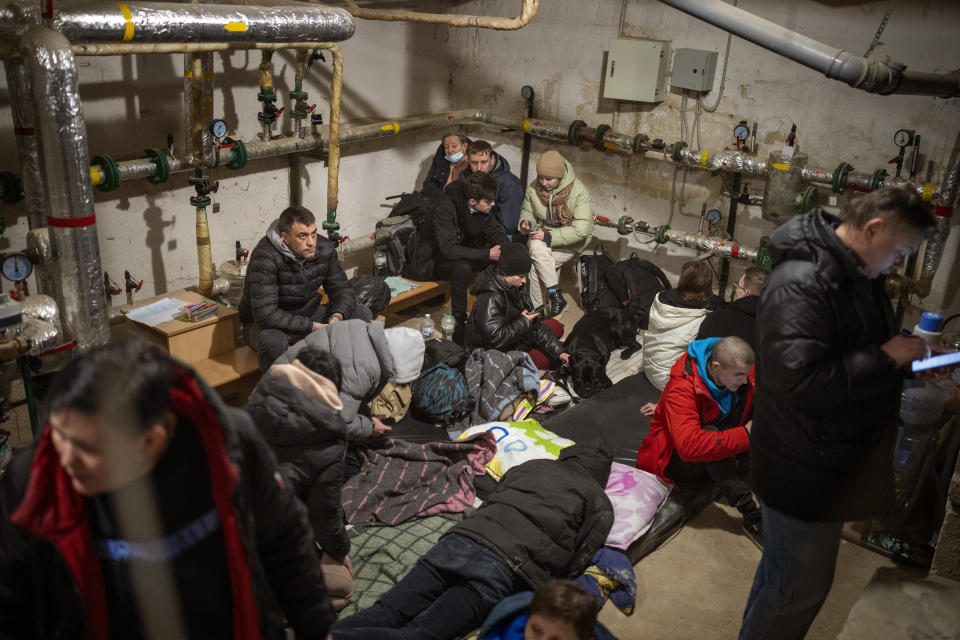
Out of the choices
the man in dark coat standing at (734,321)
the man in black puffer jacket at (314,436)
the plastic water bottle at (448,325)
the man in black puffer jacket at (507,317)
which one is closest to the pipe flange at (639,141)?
the man in black puffer jacket at (507,317)

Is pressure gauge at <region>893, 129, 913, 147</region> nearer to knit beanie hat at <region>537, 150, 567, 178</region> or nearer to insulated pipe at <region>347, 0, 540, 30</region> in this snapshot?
knit beanie hat at <region>537, 150, 567, 178</region>

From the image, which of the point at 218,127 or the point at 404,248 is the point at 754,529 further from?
the point at 218,127

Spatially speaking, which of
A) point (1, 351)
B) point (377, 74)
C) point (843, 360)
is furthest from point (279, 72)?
point (843, 360)

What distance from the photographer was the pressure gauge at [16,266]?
340 centimetres

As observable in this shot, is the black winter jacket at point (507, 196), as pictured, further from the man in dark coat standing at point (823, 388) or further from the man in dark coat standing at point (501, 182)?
the man in dark coat standing at point (823, 388)

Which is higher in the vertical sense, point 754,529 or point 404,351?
point 404,351

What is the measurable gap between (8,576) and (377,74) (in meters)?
5.57

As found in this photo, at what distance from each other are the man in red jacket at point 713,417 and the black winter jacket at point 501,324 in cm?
134

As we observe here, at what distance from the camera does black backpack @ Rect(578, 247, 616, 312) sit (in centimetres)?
603

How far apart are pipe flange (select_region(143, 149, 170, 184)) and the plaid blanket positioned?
195 cm

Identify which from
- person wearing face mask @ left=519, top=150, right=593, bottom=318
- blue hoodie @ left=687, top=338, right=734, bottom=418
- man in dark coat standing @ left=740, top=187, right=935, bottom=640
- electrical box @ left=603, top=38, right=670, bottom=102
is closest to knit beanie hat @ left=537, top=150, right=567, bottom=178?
person wearing face mask @ left=519, top=150, right=593, bottom=318

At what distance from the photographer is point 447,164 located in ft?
21.0

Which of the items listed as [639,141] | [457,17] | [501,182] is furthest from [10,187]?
[639,141]

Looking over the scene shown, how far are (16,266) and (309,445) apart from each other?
1.53m
